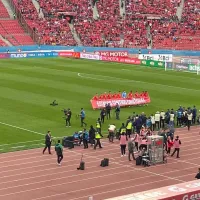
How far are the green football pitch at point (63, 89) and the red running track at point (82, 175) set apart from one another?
3.49m

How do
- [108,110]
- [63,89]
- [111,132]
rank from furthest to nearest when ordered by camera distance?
[63,89], [108,110], [111,132]

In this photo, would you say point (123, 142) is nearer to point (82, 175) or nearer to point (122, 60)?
point (82, 175)

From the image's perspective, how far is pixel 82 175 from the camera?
85.8 feet

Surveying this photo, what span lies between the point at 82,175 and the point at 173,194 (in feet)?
30.4

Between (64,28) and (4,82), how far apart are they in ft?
143

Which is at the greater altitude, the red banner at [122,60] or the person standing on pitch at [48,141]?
the person standing on pitch at [48,141]

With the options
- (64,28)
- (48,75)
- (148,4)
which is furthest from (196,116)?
(148,4)

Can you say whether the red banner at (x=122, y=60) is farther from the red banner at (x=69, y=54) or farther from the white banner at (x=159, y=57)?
the red banner at (x=69, y=54)

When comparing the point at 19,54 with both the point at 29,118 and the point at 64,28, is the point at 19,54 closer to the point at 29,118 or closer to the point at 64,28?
the point at 64,28

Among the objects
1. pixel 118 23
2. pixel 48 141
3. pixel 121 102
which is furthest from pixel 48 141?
pixel 118 23

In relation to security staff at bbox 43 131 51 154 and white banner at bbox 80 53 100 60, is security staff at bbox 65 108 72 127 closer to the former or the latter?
security staff at bbox 43 131 51 154

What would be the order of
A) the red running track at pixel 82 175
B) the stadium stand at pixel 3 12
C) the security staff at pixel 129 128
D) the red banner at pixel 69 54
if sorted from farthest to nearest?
the stadium stand at pixel 3 12 < the red banner at pixel 69 54 < the security staff at pixel 129 128 < the red running track at pixel 82 175

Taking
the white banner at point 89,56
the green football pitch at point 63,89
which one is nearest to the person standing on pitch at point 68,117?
the green football pitch at point 63,89

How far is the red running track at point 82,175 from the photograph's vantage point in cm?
2358
